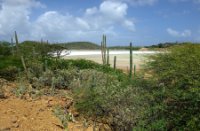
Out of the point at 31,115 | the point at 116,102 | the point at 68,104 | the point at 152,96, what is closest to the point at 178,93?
the point at 152,96

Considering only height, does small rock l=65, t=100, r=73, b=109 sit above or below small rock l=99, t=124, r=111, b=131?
above

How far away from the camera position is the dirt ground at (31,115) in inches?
375

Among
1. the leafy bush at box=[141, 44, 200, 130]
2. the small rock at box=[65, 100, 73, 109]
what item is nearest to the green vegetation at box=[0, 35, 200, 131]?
→ the leafy bush at box=[141, 44, 200, 130]

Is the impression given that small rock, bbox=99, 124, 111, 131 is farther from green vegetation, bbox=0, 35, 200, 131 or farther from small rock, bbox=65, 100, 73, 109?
small rock, bbox=65, 100, 73, 109

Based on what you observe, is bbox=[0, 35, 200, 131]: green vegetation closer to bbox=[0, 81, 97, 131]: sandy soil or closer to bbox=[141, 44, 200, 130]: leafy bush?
bbox=[141, 44, 200, 130]: leafy bush

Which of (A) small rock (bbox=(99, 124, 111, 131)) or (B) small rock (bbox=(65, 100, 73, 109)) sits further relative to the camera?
(B) small rock (bbox=(65, 100, 73, 109))

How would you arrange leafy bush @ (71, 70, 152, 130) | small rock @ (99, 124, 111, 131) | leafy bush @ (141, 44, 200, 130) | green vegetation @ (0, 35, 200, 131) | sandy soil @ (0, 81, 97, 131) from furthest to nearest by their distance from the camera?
small rock @ (99, 124, 111, 131) → leafy bush @ (71, 70, 152, 130) → sandy soil @ (0, 81, 97, 131) → green vegetation @ (0, 35, 200, 131) → leafy bush @ (141, 44, 200, 130)

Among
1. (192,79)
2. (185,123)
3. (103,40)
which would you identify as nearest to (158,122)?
(185,123)

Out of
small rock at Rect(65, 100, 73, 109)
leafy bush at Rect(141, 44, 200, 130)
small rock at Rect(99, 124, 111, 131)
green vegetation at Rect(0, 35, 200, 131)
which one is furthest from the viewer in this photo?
small rock at Rect(65, 100, 73, 109)

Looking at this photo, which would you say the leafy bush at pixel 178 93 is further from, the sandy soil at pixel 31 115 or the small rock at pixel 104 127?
the sandy soil at pixel 31 115

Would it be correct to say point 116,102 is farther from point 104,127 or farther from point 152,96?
point 152,96

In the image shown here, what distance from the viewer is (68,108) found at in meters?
11.0

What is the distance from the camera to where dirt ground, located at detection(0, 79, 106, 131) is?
952 cm

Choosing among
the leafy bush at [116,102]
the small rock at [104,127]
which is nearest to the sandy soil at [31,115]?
the small rock at [104,127]
